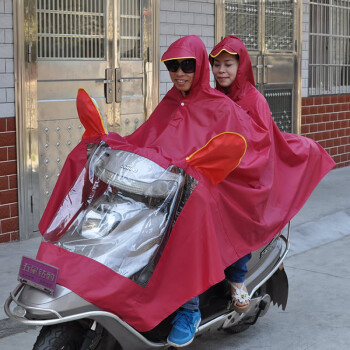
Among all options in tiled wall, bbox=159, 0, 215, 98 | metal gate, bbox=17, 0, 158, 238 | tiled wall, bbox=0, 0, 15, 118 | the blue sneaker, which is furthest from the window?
the blue sneaker

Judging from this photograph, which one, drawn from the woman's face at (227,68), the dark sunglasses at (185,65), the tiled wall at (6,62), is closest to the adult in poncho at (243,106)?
the woman's face at (227,68)

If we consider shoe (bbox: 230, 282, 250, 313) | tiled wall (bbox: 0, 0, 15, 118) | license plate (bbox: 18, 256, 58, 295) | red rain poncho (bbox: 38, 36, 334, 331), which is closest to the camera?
license plate (bbox: 18, 256, 58, 295)

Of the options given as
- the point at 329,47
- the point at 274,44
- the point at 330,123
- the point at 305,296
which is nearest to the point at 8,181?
the point at 305,296

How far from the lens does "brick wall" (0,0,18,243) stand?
6.52m

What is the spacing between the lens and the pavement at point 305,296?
186 inches

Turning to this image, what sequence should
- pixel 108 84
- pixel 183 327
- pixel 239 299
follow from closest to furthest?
pixel 183 327
pixel 239 299
pixel 108 84

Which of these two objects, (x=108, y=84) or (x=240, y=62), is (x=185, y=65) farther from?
(x=108, y=84)

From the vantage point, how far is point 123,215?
3674 mm

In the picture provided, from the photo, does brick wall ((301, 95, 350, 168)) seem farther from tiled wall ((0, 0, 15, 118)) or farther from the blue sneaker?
the blue sneaker

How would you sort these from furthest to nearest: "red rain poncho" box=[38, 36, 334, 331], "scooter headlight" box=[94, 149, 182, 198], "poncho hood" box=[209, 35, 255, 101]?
"poncho hood" box=[209, 35, 255, 101], "scooter headlight" box=[94, 149, 182, 198], "red rain poncho" box=[38, 36, 334, 331]

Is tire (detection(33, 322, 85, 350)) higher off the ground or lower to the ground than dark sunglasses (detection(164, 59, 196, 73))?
lower

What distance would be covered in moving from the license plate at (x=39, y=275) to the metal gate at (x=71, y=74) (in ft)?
11.2

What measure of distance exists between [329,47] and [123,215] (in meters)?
8.37

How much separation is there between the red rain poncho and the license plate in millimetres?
89
